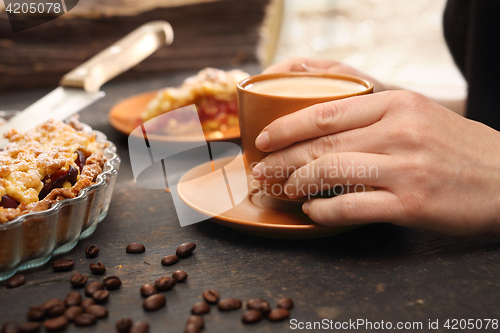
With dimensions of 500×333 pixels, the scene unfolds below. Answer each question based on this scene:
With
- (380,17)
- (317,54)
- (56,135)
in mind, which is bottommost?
(317,54)

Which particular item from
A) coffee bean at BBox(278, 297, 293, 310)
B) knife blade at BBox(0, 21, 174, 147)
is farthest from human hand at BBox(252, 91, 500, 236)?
knife blade at BBox(0, 21, 174, 147)

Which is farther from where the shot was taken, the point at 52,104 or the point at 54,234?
the point at 52,104

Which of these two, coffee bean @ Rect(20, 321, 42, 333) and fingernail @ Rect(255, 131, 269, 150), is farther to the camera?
fingernail @ Rect(255, 131, 269, 150)

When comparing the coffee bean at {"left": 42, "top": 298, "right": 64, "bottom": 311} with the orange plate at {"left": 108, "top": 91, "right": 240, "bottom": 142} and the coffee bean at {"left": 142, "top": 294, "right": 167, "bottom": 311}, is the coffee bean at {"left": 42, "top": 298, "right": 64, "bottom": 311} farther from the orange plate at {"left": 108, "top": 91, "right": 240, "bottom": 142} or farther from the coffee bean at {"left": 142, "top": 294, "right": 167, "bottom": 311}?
the orange plate at {"left": 108, "top": 91, "right": 240, "bottom": 142}

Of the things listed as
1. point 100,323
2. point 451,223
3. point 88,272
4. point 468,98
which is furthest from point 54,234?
point 468,98

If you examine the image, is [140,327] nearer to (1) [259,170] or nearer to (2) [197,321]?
(2) [197,321]

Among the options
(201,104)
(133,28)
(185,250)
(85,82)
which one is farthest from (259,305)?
(133,28)

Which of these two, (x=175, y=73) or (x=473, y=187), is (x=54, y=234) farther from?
(x=175, y=73)
